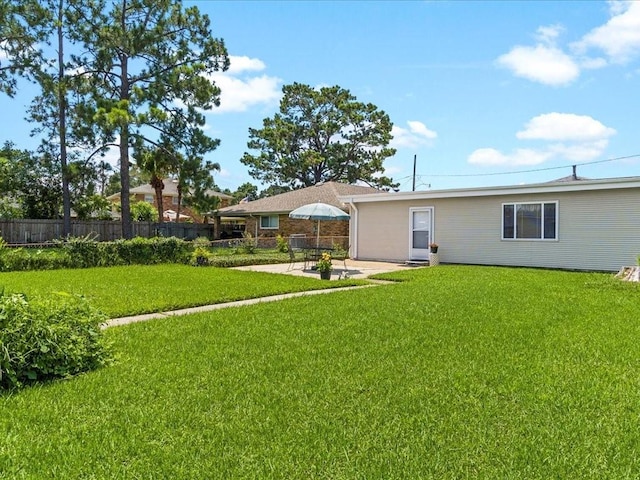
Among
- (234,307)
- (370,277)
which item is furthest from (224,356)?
(370,277)

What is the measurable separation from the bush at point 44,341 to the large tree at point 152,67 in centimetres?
2174

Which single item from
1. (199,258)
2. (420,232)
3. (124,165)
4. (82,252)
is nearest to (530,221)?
(420,232)

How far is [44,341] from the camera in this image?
3.96 meters

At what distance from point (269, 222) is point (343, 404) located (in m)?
24.8

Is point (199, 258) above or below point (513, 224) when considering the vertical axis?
below

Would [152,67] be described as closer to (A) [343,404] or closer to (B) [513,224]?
(B) [513,224]

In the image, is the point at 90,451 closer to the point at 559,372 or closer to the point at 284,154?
the point at 559,372

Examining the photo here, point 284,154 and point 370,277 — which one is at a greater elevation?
point 284,154

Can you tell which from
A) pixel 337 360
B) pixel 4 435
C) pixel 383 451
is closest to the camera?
pixel 383 451

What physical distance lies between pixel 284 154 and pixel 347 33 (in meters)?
28.5

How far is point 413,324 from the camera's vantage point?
600 centimetres

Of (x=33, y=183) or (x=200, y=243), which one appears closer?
(x=200, y=243)

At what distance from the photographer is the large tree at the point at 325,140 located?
4166cm

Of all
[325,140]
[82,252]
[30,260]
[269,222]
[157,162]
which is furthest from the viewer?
[325,140]
